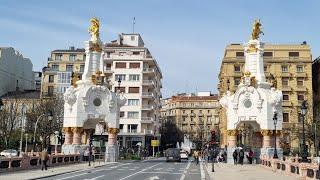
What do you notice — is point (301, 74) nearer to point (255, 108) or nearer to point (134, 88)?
point (134, 88)

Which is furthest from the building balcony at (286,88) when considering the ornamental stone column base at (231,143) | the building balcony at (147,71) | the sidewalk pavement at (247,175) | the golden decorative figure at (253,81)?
the sidewalk pavement at (247,175)

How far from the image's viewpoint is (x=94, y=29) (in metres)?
54.6

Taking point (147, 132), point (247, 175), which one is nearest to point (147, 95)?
point (147, 132)

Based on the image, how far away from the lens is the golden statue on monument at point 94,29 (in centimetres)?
5431

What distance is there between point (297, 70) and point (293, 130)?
12821 mm

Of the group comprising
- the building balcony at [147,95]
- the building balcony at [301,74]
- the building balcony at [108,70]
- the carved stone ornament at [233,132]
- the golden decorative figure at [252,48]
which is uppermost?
the building balcony at [108,70]

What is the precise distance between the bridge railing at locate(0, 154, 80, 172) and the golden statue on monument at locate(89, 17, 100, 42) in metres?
13.9

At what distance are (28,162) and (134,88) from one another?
56.2m

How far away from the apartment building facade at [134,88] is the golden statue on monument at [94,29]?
1327 inches

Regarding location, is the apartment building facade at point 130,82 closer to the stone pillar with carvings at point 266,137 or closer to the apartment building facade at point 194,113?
the stone pillar with carvings at point 266,137

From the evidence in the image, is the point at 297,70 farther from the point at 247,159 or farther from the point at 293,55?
the point at 247,159

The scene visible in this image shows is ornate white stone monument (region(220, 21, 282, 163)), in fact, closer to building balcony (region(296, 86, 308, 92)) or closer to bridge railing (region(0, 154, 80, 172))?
bridge railing (region(0, 154, 80, 172))

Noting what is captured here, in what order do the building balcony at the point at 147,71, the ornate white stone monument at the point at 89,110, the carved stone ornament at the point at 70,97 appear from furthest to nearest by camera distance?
the building balcony at the point at 147,71 < the carved stone ornament at the point at 70,97 < the ornate white stone monument at the point at 89,110

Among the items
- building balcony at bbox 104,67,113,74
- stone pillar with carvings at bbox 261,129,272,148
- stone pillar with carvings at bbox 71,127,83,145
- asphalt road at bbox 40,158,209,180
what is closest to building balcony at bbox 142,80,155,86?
building balcony at bbox 104,67,113,74
